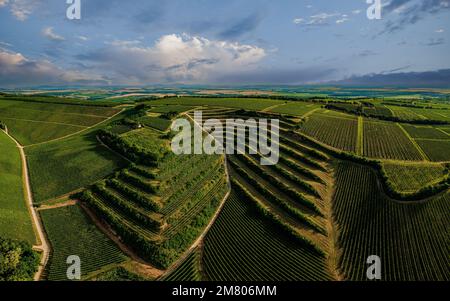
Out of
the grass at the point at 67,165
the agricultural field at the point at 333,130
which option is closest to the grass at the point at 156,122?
the grass at the point at 67,165

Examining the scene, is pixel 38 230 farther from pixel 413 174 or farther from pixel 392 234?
pixel 413 174

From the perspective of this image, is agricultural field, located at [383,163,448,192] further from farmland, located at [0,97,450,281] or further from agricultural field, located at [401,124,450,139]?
agricultural field, located at [401,124,450,139]

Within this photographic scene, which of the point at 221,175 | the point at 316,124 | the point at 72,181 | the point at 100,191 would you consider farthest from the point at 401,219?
the point at 72,181

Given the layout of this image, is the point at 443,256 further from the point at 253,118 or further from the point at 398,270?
the point at 253,118

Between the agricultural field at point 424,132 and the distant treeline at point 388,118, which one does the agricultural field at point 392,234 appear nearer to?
the agricultural field at point 424,132

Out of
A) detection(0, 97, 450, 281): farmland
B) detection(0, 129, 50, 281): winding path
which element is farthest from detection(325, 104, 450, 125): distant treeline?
detection(0, 129, 50, 281): winding path

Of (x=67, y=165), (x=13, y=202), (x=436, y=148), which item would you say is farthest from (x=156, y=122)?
(x=436, y=148)

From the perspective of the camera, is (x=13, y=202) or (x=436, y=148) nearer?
(x=13, y=202)
